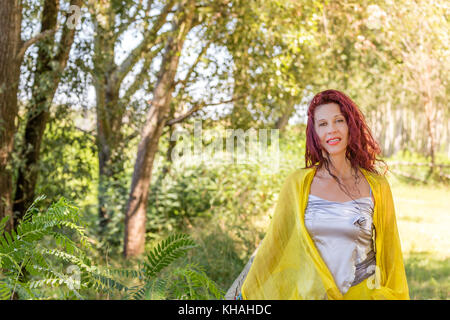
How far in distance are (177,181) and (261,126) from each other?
208 centimetres

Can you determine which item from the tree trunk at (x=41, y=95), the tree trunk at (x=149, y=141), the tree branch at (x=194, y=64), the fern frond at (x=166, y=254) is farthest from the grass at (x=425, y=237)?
the tree trunk at (x=41, y=95)

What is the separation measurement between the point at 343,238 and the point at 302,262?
19 centimetres

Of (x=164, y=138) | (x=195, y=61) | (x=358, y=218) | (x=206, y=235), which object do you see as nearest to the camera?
(x=358, y=218)

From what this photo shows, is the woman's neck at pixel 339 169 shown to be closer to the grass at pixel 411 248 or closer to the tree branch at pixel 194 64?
the grass at pixel 411 248

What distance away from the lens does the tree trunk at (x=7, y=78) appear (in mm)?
5406

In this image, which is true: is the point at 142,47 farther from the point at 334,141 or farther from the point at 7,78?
the point at 334,141

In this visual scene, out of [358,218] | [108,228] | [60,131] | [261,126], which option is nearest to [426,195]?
[261,126]

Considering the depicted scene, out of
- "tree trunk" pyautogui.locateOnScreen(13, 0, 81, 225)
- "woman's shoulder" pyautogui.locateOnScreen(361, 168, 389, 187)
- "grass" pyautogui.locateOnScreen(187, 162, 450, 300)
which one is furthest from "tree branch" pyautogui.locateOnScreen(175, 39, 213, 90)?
"woman's shoulder" pyautogui.locateOnScreen(361, 168, 389, 187)

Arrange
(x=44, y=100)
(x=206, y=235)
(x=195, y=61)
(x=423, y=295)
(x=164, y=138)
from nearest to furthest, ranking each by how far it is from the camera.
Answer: (x=423, y=295) → (x=44, y=100) → (x=206, y=235) → (x=195, y=61) → (x=164, y=138)

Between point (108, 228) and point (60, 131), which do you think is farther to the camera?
point (108, 228)

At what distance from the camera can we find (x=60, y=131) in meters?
8.23

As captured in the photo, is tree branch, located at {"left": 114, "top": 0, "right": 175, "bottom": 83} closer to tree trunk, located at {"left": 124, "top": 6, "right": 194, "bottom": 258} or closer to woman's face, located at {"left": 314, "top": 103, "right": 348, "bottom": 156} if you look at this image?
tree trunk, located at {"left": 124, "top": 6, "right": 194, "bottom": 258}

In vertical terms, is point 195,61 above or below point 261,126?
above
